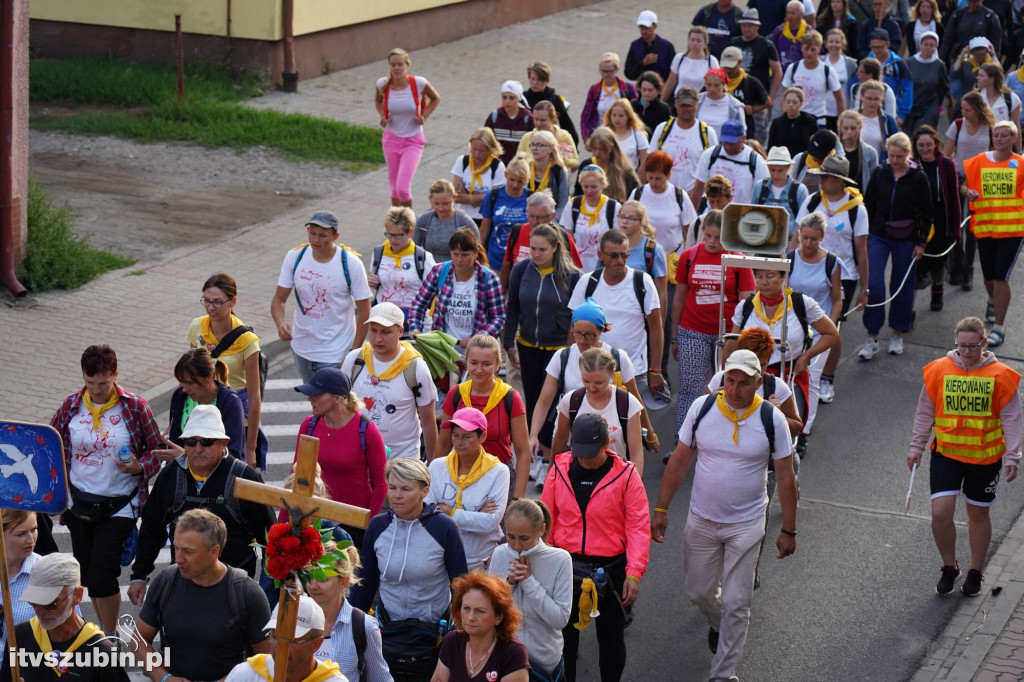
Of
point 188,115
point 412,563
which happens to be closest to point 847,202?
point 412,563

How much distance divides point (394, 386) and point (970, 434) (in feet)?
12.5

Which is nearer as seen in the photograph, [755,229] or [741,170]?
[755,229]

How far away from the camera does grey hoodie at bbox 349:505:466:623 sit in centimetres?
729

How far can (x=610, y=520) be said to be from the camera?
7961mm

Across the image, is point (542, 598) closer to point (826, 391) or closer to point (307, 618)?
point (307, 618)

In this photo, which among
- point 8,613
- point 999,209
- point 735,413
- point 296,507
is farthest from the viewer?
point 999,209

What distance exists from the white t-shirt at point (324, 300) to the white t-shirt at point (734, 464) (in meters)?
3.43

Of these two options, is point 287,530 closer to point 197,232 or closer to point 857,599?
point 857,599

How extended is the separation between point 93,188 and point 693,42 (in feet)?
26.0

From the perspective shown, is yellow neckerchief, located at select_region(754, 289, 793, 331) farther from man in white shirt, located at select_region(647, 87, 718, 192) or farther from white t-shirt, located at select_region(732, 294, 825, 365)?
man in white shirt, located at select_region(647, 87, 718, 192)

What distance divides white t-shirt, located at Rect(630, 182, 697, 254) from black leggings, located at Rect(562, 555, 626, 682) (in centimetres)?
538

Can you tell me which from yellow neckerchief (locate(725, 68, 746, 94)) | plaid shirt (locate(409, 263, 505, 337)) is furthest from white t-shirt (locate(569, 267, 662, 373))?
yellow neckerchief (locate(725, 68, 746, 94))

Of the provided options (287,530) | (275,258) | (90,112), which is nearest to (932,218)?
(275,258)

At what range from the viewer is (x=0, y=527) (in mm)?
6035
